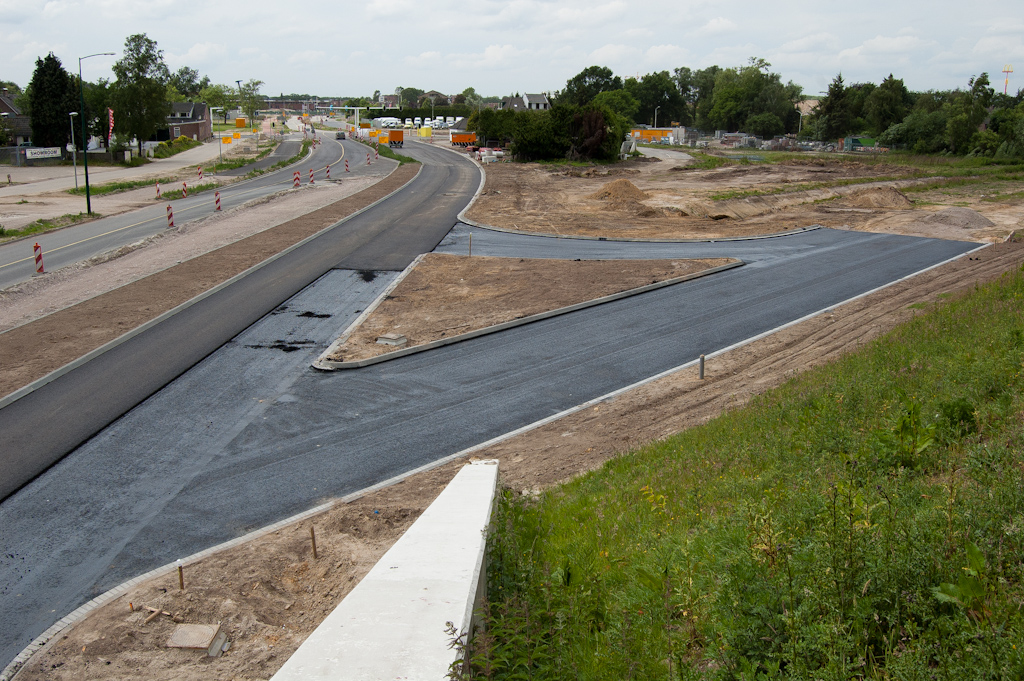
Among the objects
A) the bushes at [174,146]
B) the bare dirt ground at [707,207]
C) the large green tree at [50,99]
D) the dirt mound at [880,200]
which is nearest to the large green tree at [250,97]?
the bushes at [174,146]

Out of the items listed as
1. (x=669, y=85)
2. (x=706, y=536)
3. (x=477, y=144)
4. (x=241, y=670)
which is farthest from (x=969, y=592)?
(x=669, y=85)

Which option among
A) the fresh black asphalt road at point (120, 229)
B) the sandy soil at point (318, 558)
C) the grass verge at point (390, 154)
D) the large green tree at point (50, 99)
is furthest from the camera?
the grass verge at point (390, 154)

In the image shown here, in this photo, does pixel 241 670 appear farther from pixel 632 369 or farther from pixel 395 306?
pixel 395 306

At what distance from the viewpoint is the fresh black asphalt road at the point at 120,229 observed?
27469mm

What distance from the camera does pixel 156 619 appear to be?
832cm

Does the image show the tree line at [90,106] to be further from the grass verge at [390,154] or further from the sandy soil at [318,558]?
the sandy soil at [318,558]

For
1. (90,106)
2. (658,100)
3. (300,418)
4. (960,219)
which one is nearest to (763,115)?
(658,100)

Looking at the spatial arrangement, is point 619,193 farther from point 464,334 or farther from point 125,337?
point 125,337

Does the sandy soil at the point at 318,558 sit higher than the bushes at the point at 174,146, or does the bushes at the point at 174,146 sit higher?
the bushes at the point at 174,146

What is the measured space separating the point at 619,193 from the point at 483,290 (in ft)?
78.9

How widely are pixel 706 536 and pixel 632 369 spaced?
390 inches

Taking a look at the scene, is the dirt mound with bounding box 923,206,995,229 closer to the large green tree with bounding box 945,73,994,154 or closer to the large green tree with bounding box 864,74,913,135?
the large green tree with bounding box 945,73,994,154

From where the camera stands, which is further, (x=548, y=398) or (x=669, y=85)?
(x=669, y=85)

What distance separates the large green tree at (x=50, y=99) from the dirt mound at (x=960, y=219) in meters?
72.7
